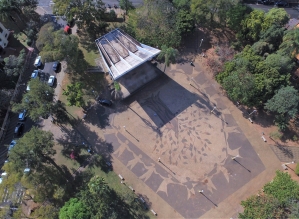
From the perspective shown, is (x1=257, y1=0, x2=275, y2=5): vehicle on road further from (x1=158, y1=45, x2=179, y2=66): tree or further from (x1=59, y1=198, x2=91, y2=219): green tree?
(x1=59, y1=198, x2=91, y2=219): green tree

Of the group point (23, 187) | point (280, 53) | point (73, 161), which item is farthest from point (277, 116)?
point (23, 187)

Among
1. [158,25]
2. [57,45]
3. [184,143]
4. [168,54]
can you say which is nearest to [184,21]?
[158,25]

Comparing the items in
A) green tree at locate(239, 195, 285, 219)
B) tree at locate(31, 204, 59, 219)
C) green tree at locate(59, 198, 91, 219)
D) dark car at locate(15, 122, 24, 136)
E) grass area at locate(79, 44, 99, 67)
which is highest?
grass area at locate(79, 44, 99, 67)

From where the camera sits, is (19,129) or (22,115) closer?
(19,129)

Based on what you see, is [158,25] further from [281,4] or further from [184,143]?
[281,4]

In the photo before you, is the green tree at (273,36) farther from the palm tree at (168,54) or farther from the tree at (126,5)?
the tree at (126,5)

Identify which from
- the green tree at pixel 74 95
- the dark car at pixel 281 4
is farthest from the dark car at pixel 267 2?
A: the green tree at pixel 74 95

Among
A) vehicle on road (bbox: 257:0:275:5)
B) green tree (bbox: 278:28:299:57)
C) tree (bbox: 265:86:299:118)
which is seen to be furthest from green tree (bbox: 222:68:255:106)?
vehicle on road (bbox: 257:0:275:5)

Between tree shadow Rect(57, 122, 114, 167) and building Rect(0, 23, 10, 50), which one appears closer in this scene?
tree shadow Rect(57, 122, 114, 167)
